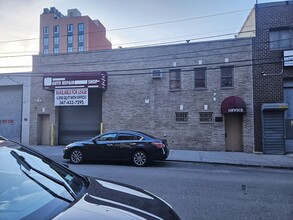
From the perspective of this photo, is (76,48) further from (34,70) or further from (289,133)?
(289,133)

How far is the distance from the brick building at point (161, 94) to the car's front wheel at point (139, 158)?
20.2 ft

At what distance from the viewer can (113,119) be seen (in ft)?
55.7

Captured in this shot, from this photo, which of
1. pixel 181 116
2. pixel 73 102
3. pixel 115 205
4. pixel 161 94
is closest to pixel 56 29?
pixel 73 102

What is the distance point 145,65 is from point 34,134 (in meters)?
10.3

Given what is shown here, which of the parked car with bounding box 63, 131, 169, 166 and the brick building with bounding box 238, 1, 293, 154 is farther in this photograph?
the brick building with bounding box 238, 1, 293, 154

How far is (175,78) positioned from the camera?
16.2 m

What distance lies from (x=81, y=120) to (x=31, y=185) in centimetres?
1653

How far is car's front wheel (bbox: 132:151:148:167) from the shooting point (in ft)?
32.5

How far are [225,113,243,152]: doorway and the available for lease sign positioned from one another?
10159 mm

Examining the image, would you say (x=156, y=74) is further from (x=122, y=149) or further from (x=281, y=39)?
(x=281, y=39)

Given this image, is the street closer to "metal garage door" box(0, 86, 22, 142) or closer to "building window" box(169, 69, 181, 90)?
"building window" box(169, 69, 181, 90)

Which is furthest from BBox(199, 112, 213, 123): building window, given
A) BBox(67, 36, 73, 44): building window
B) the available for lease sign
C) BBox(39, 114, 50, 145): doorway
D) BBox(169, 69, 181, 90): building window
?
BBox(67, 36, 73, 44): building window

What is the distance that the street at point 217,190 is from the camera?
185 inches

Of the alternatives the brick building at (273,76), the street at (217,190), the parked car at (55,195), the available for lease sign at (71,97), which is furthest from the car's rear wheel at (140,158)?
the brick building at (273,76)
